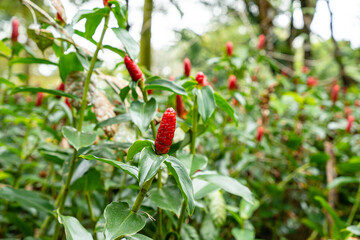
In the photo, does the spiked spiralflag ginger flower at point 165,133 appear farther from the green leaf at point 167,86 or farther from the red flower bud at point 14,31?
the red flower bud at point 14,31

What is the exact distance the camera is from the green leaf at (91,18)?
2.47 ft

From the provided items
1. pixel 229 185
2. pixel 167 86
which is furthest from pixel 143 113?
pixel 229 185

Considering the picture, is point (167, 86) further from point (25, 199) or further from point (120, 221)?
point (25, 199)

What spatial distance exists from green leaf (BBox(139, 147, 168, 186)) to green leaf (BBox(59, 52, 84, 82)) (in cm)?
55

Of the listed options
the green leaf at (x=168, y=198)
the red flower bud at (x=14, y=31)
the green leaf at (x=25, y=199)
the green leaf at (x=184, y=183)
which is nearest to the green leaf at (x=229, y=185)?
the green leaf at (x=168, y=198)

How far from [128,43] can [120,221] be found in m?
0.48

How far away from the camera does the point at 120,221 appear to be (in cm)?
57

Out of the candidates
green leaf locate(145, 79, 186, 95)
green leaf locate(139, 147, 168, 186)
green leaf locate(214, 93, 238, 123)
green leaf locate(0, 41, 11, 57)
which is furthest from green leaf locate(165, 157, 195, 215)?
green leaf locate(0, 41, 11, 57)

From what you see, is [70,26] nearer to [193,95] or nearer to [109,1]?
[109,1]

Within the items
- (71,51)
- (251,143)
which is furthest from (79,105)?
(251,143)

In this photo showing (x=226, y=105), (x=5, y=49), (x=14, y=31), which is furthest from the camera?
(x=14, y=31)

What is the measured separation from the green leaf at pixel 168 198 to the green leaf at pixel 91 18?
1.79 feet

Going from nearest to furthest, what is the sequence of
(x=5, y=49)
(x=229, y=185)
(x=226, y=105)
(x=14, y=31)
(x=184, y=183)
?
1. (x=184, y=183)
2. (x=229, y=185)
3. (x=226, y=105)
4. (x=5, y=49)
5. (x=14, y=31)

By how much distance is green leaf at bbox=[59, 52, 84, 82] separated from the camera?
36.4 inches
